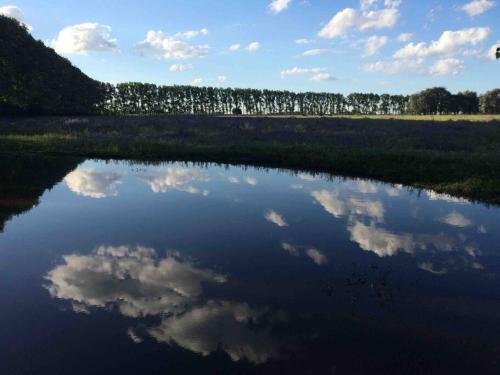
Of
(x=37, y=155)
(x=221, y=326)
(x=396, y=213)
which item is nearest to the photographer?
(x=221, y=326)

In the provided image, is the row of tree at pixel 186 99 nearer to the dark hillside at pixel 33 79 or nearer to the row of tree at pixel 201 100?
the row of tree at pixel 201 100

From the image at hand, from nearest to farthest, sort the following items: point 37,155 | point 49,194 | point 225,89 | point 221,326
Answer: point 221,326, point 49,194, point 37,155, point 225,89

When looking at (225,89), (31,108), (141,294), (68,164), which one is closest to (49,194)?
(68,164)

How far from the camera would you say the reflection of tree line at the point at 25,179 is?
17453 millimetres

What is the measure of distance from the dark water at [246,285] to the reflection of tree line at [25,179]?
0.25 meters

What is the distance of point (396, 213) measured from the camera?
17.6m

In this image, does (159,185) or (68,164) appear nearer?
(159,185)

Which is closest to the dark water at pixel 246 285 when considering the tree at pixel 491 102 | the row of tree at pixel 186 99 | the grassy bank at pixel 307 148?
the grassy bank at pixel 307 148

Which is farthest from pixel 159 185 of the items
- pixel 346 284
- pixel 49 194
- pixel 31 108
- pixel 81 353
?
pixel 31 108

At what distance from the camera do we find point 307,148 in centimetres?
3375

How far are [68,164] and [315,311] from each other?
85.3ft

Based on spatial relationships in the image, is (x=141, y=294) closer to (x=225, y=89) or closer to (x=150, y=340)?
(x=150, y=340)

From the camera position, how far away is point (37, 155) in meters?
33.8

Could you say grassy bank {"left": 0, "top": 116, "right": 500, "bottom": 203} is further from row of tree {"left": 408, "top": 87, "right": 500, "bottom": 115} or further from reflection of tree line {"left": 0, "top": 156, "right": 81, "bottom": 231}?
row of tree {"left": 408, "top": 87, "right": 500, "bottom": 115}
